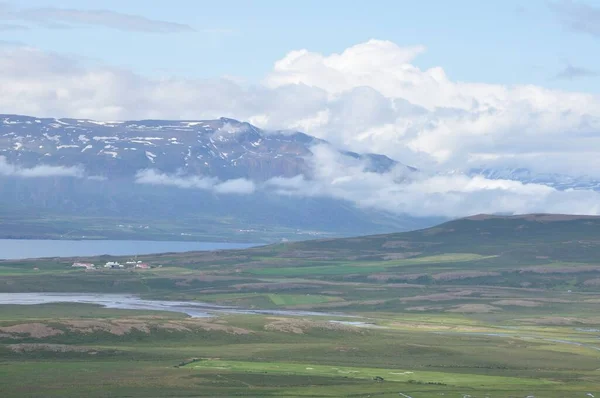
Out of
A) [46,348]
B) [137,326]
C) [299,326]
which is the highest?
[137,326]

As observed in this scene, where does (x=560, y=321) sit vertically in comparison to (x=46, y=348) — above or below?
above

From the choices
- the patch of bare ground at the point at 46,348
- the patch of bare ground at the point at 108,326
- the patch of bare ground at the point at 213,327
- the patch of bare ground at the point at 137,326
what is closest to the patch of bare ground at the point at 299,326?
the patch of bare ground at the point at 213,327

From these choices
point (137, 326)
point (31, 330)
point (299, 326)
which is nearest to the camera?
point (31, 330)

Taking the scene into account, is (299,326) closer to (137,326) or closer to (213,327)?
(213,327)

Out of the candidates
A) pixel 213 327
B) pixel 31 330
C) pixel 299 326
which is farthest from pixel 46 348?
pixel 299 326

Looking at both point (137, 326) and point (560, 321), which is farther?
point (560, 321)

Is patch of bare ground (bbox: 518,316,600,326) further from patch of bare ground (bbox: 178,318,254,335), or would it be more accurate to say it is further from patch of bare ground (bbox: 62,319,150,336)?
patch of bare ground (bbox: 62,319,150,336)

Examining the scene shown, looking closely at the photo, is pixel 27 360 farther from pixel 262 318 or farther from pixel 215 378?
pixel 262 318

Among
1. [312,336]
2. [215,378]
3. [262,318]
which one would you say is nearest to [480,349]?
[312,336]
